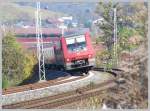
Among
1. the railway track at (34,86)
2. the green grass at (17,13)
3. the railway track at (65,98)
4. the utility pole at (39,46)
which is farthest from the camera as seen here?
the utility pole at (39,46)

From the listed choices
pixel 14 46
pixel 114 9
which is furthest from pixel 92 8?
pixel 14 46

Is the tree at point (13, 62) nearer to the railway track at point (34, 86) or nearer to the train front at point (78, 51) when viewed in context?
the railway track at point (34, 86)

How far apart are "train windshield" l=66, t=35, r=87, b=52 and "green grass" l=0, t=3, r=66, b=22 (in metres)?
0.40

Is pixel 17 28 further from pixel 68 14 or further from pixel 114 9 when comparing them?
pixel 114 9

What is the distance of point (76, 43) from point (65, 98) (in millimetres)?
931

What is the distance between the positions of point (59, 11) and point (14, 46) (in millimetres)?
766

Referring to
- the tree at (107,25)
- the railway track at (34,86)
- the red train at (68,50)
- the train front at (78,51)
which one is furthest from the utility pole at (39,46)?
the tree at (107,25)

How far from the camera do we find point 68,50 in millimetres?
6359

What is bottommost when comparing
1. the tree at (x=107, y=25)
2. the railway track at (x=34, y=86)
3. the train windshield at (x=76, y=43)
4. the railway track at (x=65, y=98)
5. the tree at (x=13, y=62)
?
the railway track at (x=65, y=98)

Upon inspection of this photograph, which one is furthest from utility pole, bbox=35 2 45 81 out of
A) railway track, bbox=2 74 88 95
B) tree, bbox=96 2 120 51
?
tree, bbox=96 2 120 51

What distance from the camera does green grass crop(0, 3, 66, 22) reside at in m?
6.01

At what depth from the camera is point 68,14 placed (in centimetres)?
616

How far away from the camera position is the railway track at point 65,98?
565 cm

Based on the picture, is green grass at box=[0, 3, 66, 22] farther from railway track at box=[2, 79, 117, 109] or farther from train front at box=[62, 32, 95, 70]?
railway track at box=[2, 79, 117, 109]
